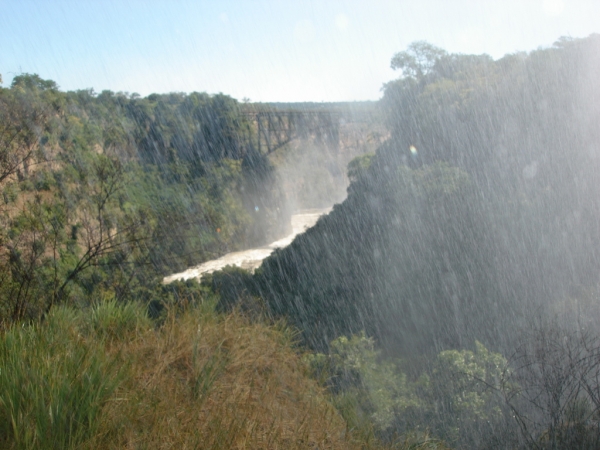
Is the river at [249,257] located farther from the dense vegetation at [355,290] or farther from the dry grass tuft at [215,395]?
the dry grass tuft at [215,395]

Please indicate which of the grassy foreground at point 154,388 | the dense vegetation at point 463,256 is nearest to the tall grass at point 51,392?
the grassy foreground at point 154,388

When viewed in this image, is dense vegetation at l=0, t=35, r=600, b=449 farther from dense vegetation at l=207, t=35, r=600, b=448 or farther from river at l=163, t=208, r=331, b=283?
river at l=163, t=208, r=331, b=283

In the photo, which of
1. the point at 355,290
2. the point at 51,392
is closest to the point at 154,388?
the point at 51,392

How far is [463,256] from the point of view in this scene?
13.5m

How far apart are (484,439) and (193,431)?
3.76 metres

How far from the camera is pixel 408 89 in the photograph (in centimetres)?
2678

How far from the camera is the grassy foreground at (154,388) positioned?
2627 millimetres

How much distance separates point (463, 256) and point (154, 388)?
1140cm

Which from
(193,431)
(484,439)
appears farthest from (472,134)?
(193,431)

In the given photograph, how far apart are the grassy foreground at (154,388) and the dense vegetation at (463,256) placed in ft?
5.38

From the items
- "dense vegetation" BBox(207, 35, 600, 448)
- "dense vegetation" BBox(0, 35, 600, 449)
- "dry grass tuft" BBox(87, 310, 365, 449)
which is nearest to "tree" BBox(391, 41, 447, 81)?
"dense vegetation" BBox(0, 35, 600, 449)

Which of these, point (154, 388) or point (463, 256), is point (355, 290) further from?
point (154, 388)

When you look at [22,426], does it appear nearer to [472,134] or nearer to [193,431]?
[193,431]

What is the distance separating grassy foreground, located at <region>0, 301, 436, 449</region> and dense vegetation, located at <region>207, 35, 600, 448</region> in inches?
64.6
